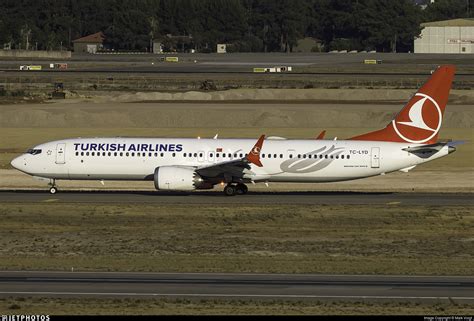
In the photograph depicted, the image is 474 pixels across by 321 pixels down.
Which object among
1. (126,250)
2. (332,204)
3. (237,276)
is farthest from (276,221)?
(237,276)

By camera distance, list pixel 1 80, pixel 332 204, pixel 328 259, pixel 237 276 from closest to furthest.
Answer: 1. pixel 237 276
2. pixel 328 259
3. pixel 332 204
4. pixel 1 80

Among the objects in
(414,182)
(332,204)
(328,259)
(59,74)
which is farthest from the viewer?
(59,74)

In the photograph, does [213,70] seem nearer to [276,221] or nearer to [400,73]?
[400,73]

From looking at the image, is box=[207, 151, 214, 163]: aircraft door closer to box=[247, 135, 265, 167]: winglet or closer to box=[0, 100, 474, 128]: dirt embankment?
box=[247, 135, 265, 167]: winglet

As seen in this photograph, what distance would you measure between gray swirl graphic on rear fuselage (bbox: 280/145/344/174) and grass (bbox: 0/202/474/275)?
522cm

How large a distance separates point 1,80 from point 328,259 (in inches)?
3928

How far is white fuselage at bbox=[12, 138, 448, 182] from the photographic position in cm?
6212

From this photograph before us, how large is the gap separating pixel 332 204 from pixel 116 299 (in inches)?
986

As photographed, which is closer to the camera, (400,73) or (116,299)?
(116,299)

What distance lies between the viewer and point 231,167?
62031 millimetres

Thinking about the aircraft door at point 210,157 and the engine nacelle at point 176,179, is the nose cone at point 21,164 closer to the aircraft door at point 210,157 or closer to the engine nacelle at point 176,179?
the engine nacelle at point 176,179

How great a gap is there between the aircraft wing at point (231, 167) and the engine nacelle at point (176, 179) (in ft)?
2.02

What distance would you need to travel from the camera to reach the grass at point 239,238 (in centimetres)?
4331

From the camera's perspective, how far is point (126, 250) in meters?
46.4
